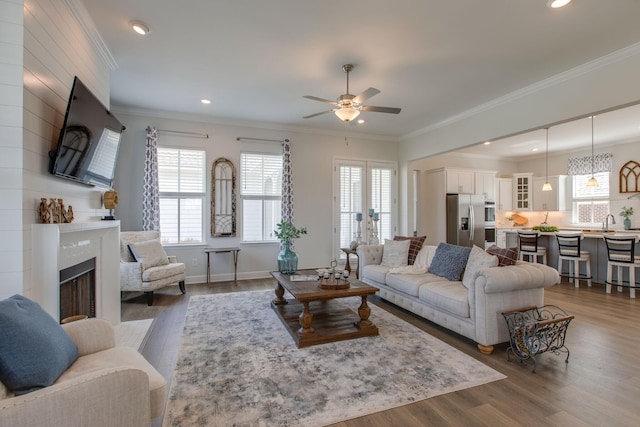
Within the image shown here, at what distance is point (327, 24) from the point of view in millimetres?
2830

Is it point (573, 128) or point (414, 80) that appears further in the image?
point (573, 128)

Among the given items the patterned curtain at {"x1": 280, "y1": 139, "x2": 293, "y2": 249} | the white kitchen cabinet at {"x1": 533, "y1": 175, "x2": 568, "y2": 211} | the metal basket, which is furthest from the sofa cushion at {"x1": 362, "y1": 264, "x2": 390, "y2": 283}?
the white kitchen cabinet at {"x1": 533, "y1": 175, "x2": 568, "y2": 211}

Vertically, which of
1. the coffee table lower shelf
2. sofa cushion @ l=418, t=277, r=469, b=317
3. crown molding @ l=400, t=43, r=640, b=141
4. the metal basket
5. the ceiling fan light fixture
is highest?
crown molding @ l=400, t=43, r=640, b=141

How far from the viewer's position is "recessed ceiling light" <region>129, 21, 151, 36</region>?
283 centimetres

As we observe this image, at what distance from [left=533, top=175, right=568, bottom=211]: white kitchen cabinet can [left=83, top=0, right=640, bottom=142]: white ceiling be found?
17.0 ft

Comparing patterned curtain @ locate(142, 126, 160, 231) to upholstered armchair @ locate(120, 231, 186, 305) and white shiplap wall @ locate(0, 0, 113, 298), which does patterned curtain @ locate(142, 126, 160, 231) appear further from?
white shiplap wall @ locate(0, 0, 113, 298)

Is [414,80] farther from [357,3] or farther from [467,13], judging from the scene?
[357,3]

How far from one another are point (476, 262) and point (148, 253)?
4421 millimetres

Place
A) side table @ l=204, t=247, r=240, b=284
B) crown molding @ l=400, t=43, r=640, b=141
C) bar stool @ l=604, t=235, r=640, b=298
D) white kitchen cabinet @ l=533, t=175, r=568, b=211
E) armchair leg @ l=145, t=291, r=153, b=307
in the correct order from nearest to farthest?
1. crown molding @ l=400, t=43, r=640, b=141
2. armchair leg @ l=145, t=291, r=153, b=307
3. bar stool @ l=604, t=235, r=640, b=298
4. side table @ l=204, t=247, r=240, b=284
5. white kitchen cabinet @ l=533, t=175, r=568, b=211

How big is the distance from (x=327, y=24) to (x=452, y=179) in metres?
5.63

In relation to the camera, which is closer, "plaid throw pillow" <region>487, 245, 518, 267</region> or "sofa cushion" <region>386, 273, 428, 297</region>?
"plaid throw pillow" <region>487, 245, 518, 267</region>

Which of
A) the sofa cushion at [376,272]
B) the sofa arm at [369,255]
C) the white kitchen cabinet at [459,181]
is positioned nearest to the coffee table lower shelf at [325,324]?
the sofa cushion at [376,272]

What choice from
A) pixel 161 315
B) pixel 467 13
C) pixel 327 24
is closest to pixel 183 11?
pixel 327 24

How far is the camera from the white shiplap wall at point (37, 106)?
6.14 feet
